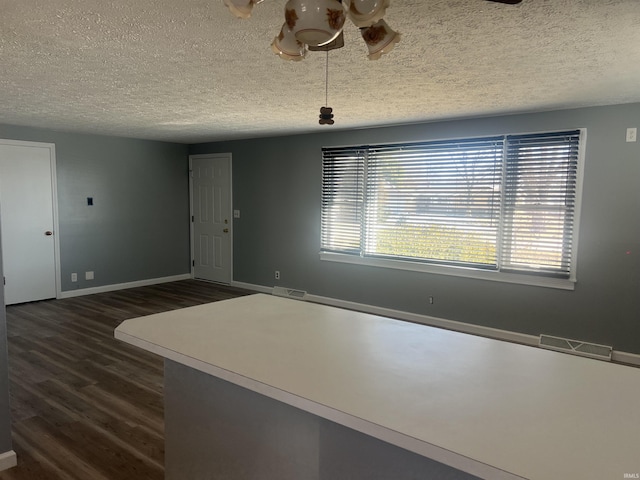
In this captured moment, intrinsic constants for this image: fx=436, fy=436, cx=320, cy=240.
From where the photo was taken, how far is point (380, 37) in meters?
1.31

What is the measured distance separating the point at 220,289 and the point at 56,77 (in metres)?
4.07

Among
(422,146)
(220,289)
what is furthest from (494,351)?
(220,289)

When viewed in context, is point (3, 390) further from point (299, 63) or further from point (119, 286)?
point (119, 286)

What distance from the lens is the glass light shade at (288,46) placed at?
4.17ft

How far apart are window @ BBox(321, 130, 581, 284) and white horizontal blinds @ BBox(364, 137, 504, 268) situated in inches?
0.4

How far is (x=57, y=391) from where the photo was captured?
3.18m

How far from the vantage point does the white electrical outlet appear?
3668mm

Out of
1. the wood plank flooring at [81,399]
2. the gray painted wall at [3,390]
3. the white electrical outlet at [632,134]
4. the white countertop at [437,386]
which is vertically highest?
the white electrical outlet at [632,134]

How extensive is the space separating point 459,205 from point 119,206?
474cm

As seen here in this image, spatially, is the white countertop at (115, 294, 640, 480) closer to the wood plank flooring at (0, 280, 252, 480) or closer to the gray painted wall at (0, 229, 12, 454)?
the gray painted wall at (0, 229, 12, 454)

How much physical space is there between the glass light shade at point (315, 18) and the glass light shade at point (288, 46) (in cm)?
12

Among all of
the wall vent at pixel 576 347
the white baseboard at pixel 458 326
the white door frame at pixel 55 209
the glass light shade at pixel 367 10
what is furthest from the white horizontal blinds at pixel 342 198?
the glass light shade at pixel 367 10

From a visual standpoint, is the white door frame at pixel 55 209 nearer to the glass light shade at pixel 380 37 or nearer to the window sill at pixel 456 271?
the window sill at pixel 456 271

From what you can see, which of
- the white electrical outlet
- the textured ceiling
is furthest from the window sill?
the textured ceiling
